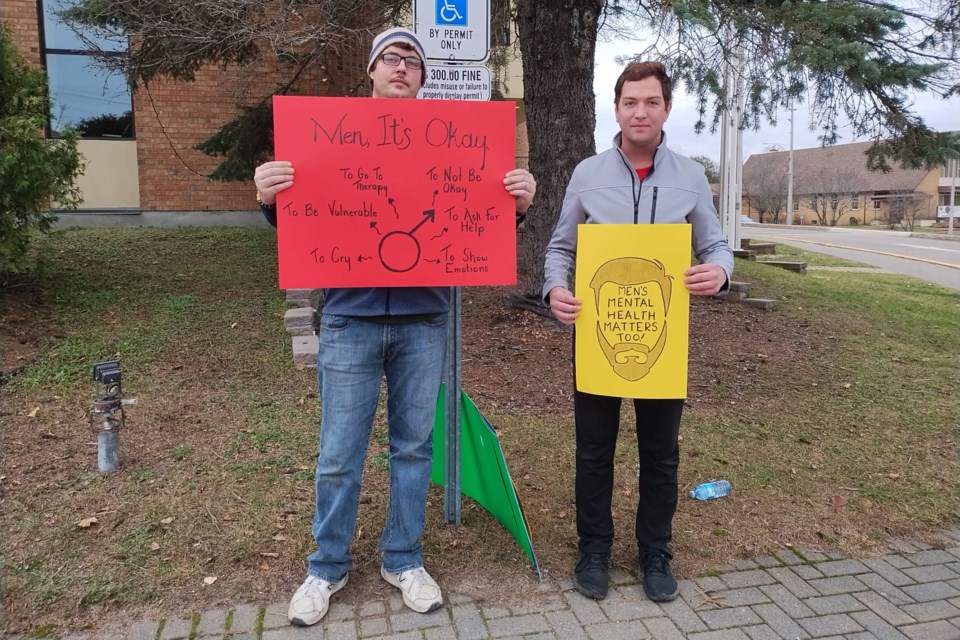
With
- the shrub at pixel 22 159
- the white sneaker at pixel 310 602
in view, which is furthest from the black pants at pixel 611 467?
the shrub at pixel 22 159

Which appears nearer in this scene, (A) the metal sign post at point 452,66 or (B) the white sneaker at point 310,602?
(B) the white sneaker at point 310,602

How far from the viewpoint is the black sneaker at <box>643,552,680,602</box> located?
9.29 ft

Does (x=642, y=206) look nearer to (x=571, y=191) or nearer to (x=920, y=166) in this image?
(x=571, y=191)

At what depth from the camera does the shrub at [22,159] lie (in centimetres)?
608

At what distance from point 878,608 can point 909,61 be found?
17.3 ft

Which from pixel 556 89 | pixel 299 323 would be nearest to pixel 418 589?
pixel 299 323

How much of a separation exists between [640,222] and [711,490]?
6.04 feet

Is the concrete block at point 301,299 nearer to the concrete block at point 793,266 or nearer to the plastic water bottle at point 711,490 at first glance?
the plastic water bottle at point 711,490

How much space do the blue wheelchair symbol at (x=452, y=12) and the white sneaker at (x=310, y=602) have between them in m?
2.61

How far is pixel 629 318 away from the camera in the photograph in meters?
2.69

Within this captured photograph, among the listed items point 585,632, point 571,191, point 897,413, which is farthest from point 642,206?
point 897,413

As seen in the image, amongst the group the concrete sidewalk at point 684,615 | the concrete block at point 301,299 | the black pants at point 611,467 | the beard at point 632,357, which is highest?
the beard at point 632,357

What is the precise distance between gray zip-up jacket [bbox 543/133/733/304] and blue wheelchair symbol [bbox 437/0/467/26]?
1145 mm

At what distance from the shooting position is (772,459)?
14.1 ft
